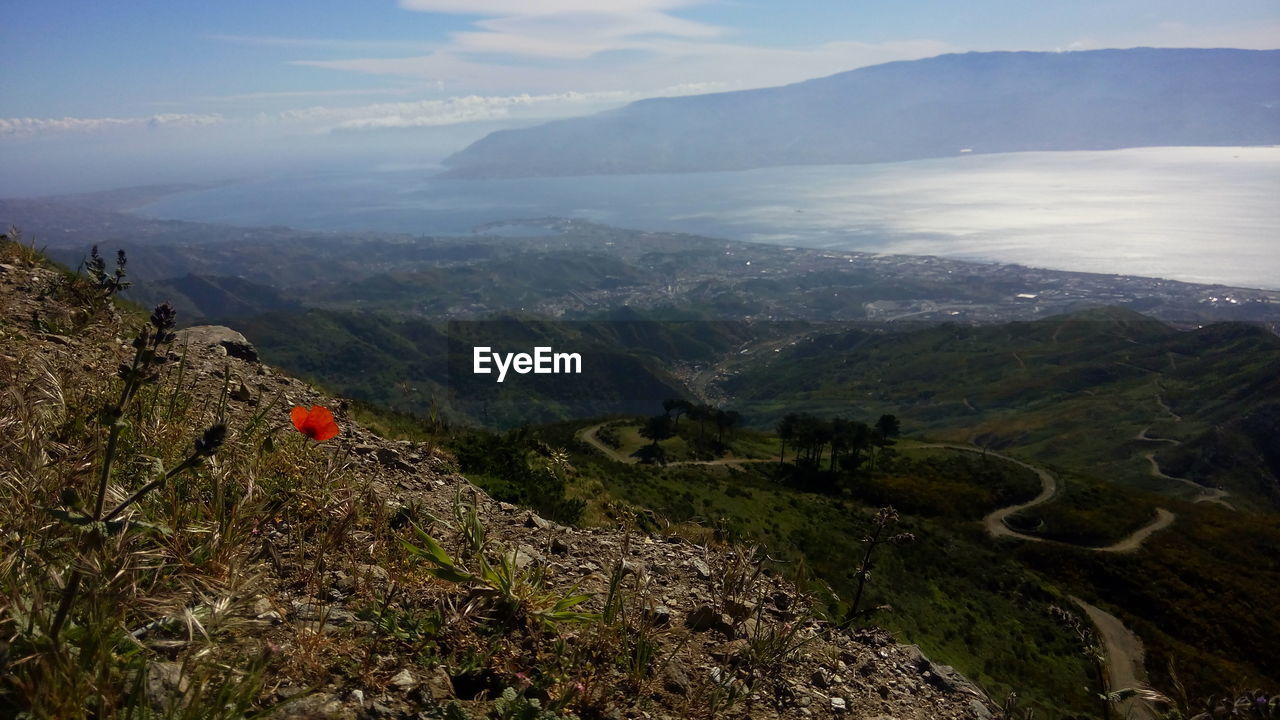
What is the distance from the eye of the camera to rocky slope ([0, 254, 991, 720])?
7.76ft

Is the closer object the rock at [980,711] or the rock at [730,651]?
the rock at [730,651]

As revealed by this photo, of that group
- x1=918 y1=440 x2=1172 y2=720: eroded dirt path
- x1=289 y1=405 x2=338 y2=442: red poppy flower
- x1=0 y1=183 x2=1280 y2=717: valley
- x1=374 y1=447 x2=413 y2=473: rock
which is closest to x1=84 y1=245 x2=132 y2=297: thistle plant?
x1=289 y1=405 x2=338 y2=442: red poppy flower

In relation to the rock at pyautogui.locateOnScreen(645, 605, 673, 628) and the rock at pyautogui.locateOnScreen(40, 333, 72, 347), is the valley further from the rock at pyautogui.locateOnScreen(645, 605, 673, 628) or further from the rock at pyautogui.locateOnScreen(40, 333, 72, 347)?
the rock at pyautogui.locateOnScreen(40, 333, 72, 347)

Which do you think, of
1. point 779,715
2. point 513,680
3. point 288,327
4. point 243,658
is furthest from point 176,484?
point 288,327

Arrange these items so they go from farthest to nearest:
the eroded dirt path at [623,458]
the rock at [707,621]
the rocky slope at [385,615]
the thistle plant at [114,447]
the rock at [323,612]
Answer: the eroded dirt path at [623,458], the rock at [707,621], the rock at [323,612], the rocky slope at [385,615], the thistle plant at [114,447]

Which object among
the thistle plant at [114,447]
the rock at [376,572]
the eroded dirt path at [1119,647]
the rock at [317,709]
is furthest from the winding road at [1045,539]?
the thistle plant at [114,447]

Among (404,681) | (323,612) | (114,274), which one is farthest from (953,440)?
(114,274)

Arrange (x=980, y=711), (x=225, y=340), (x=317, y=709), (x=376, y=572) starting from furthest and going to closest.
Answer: (x=225, y=340)
(x=980, y=711)
(x=376, y=572)
(x=317, y=709)

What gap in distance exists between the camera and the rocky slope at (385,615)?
237cm

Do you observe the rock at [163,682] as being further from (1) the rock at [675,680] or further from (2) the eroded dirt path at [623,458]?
(2) the eroded dirt path at [623,458]

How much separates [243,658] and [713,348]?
163687 mm

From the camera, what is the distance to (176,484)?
10.6 feet

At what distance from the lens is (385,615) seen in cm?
295

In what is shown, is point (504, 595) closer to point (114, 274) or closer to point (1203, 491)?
point (114, 274)
